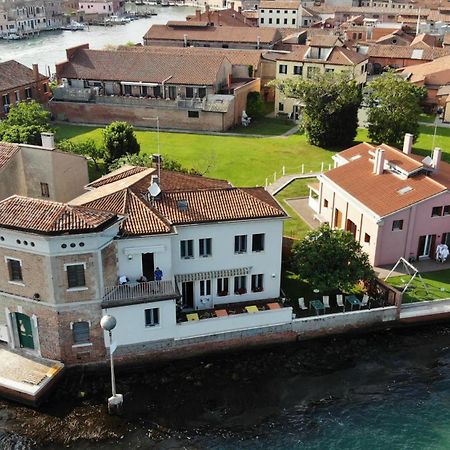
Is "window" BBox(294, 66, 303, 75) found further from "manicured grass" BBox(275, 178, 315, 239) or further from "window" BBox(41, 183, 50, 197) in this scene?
"window" BBox(41, 183, 50, 197)

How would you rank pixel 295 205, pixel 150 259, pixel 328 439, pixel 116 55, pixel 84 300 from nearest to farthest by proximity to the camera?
1. pixel 328 439
2. pixel 84 300
3. pixel 150 259
4. pixel 295 205
5. pixel 116 55

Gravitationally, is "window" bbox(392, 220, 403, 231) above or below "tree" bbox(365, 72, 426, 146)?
below

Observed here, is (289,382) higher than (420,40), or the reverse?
(420,40)

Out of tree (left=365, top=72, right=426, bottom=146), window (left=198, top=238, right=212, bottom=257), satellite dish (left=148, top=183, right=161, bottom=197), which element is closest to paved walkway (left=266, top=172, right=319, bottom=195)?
tree (left=365, top=72, right=426, bottom=146)

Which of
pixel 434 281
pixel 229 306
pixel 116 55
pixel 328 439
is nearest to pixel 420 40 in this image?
pixel 116 55

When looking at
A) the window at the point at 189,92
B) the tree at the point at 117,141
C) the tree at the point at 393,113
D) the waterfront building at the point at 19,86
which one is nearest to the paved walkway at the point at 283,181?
the tree at the point at 393,113

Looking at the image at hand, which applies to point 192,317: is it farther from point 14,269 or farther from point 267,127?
point 267,127

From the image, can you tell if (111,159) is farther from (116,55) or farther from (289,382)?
(289,382)

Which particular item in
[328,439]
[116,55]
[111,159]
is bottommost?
[328,439]
